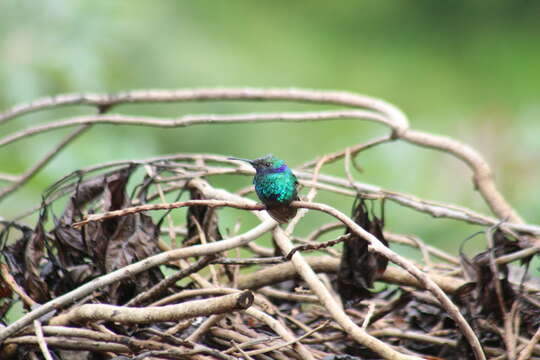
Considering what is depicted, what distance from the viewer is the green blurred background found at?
205 inches

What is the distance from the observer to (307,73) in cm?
809

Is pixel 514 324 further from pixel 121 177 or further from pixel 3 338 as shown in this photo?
pixel 3 338

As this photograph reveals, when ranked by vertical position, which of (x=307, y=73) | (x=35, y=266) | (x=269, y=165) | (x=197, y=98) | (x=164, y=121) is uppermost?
(x=307, y=73)

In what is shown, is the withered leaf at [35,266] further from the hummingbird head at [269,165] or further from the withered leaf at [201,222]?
the hummingbird head at [269,165]

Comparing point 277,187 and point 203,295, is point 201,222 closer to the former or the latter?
point 203,295

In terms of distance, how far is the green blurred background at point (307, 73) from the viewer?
205 inches

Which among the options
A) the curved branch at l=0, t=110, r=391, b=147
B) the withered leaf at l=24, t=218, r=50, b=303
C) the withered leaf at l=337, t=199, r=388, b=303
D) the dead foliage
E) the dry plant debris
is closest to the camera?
the dry plant debris

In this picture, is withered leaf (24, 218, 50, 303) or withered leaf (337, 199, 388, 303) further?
withered leaf (337, 199, 388, 303)

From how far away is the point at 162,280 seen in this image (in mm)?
2281

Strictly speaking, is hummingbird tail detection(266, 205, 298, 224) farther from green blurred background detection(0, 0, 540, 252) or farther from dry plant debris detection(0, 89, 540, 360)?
green blurred background detection(0, 0, 540, 252)

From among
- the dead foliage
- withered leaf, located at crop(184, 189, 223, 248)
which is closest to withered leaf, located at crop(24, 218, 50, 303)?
the dead foliage

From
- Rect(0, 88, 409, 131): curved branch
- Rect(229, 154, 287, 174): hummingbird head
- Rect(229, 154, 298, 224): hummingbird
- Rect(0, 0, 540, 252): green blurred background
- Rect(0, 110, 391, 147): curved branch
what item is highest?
Rect(0, 0, 540, 252): green blurred background

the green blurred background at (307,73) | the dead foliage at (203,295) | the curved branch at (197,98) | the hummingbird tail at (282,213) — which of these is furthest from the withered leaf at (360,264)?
the green blurred background at (307,73)

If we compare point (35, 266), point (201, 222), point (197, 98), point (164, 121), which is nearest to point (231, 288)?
point (201, 222)
